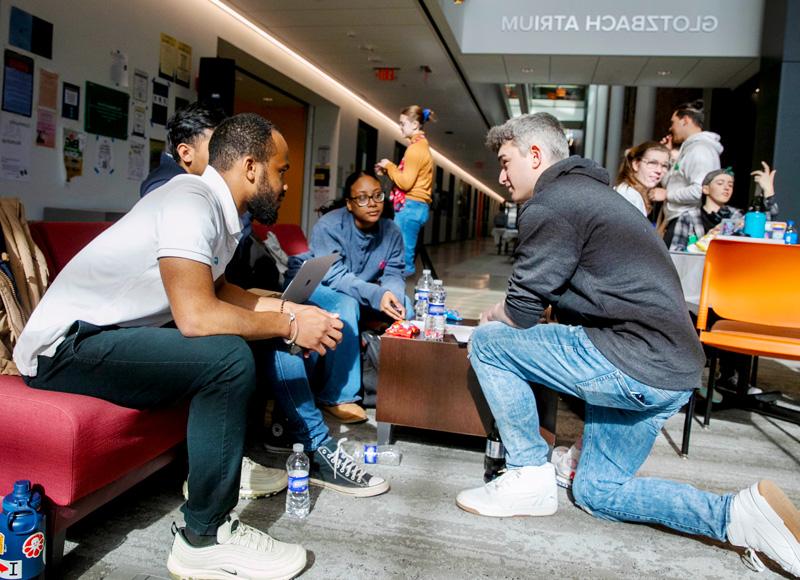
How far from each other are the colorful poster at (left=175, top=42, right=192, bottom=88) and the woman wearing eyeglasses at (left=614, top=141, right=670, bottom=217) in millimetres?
4027

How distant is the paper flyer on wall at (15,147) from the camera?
3.74 metres

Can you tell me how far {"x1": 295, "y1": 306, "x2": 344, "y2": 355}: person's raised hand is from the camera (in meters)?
1.76

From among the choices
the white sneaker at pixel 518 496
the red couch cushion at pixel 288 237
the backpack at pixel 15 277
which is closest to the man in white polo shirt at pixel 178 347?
the backpack at pixel 15 277

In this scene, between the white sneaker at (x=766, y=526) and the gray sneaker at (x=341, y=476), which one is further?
the gray sneaker at (x=341, y=476)

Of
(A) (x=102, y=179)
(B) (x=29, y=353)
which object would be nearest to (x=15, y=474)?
(B) (x=29, y=353)

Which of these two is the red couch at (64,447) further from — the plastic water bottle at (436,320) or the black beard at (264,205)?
the plastic water bottle at (436,320)

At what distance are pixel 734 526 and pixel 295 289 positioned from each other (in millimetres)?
1527

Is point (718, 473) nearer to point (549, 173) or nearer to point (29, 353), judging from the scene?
point (549, 173)

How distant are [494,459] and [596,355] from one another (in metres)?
0.65

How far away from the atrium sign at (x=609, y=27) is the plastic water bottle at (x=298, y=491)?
5294 millimetres

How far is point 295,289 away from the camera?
2.08 metres

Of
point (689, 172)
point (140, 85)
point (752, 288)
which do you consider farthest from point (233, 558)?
point (140, 85)

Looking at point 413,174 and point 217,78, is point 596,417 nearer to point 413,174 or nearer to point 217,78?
point 413,174

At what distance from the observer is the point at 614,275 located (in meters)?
1.79
